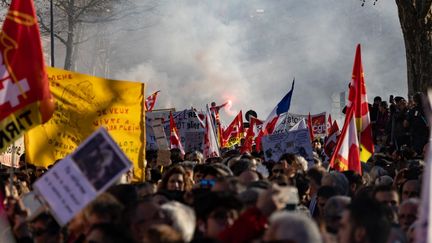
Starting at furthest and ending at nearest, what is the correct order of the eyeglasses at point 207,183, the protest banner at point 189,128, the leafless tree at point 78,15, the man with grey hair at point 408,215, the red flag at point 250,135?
the leafless tree at point 78,15 → the protest banner at point 189,128 → the red flag at point 250,135 → the eyeglasses at point 207,183 → the man with grey hair at point 408,215

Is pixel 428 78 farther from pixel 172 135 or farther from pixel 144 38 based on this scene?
pixel 144 38

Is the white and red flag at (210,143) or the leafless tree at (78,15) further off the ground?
the leafless tree at (78,15)

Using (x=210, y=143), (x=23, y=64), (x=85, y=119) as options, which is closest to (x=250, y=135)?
(x=210, y=143)

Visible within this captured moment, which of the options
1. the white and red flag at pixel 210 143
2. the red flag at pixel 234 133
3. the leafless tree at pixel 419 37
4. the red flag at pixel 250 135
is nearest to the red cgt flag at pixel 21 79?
the white and red flag at pixel 210 143

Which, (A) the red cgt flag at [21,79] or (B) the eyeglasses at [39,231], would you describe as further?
(A) the red cgt flag at [21,79]

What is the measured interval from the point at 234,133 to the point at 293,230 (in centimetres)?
1789

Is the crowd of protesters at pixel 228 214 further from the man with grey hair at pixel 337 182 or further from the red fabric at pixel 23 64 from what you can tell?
the red fabric at pixel 23 64

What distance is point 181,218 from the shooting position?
21.5ft

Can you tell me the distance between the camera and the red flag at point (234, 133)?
2277 centimetres

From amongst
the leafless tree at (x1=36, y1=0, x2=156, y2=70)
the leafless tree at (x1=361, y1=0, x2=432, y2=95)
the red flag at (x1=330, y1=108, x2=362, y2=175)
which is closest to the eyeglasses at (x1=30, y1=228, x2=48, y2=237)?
the red flag at (x1=330, y1=108, x2=362, y2=175)

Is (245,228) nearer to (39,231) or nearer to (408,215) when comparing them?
(39,231)

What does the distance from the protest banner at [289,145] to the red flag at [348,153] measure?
175cm

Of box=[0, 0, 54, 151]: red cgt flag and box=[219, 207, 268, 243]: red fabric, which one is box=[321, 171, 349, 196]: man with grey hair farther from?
box=[219, 207, 268, 243]: red fabric

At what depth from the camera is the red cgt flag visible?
313 inches
